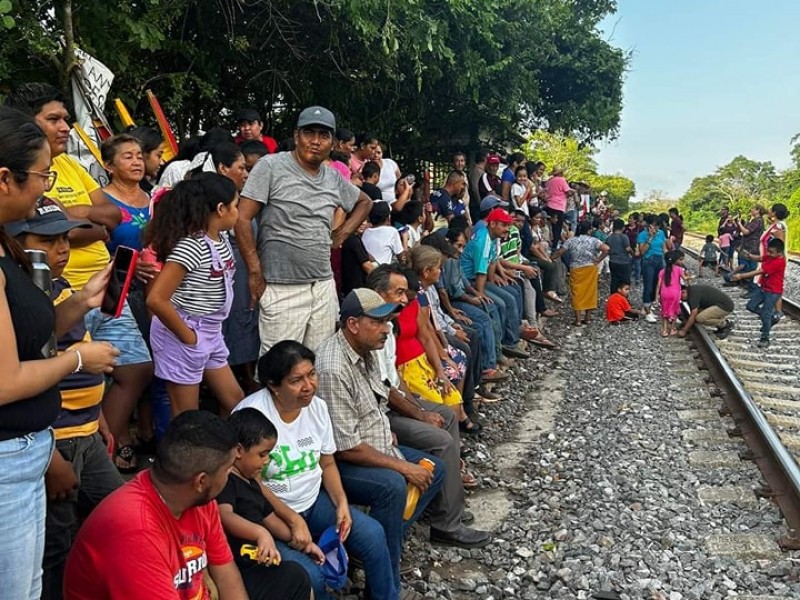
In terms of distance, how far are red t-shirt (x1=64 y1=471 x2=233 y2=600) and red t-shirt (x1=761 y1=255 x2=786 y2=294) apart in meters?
10.3

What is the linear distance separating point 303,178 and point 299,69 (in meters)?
6.30

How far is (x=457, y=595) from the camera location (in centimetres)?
391

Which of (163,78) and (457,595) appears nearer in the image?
(457,595)

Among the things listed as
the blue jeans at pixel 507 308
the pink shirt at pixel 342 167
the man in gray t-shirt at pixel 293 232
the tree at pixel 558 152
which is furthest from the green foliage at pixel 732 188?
the man in gray t-shirt at pixel 293 232

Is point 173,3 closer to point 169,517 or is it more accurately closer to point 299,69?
point 299,69

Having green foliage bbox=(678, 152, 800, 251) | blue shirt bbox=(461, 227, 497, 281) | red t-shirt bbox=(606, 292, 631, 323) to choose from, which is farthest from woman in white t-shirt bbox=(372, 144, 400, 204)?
green foliage bbox=(678, 152, 800, 251)

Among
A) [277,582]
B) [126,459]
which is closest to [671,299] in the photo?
[126,459]

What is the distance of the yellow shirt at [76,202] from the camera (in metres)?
3.48

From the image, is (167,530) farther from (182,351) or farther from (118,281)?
(182,351)

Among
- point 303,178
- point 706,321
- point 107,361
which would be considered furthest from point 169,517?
point 706,321

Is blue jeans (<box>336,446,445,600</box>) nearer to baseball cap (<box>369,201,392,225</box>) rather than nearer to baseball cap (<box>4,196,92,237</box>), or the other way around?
baseball cap (<box>4,196,92,237</box>)

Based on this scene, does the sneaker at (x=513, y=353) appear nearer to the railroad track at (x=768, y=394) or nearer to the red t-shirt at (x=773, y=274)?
the railroad track at (x=768, y=394)

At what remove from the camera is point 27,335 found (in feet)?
6.37

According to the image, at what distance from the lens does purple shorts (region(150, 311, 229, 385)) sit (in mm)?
3646
